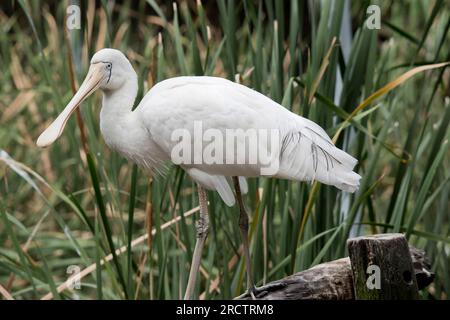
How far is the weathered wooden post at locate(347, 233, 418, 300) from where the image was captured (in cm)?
178

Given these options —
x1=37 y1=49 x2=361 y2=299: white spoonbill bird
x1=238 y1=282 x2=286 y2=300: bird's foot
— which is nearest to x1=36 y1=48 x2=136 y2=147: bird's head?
x1=37 y1=49 x2=361 y2=299: white spoonbill bird

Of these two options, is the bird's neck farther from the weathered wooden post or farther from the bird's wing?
the weathered wooden post

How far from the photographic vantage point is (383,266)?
179 centimetres

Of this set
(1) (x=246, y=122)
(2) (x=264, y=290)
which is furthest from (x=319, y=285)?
(1) (x=246, y=122)

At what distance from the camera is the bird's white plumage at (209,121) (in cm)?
194

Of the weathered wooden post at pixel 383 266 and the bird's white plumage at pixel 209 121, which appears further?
the bird's white plumage at pixel 209 121

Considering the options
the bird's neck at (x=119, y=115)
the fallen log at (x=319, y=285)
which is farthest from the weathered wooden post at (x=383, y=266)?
the bird's neck at (x=119, y=115)

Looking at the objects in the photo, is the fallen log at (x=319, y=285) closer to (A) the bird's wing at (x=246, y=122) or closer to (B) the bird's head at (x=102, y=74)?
(A) the bird's wing at (x=246, y=122)

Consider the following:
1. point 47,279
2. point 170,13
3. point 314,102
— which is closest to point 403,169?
point 314,102

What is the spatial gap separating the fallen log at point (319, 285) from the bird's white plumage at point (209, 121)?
0.60 feet

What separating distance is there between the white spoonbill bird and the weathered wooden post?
0.58ft

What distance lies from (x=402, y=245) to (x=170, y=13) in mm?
3857
